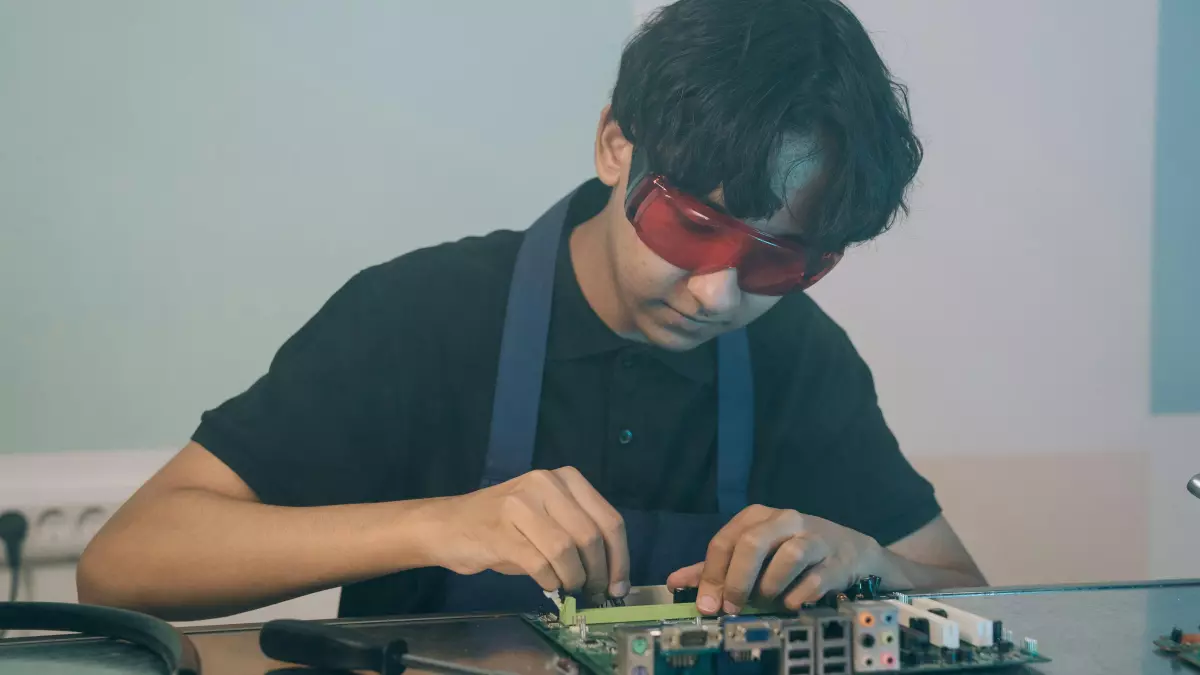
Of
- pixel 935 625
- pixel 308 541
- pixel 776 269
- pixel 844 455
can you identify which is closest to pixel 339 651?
pixel 308 541

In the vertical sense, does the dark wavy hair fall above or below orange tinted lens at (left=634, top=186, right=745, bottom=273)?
above

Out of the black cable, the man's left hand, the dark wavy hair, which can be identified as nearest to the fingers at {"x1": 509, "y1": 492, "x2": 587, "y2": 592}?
the man's left hand

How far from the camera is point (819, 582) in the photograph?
1.27 metres

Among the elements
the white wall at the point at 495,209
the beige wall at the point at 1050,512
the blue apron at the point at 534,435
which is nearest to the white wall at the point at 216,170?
the white wall at the point at 495,209

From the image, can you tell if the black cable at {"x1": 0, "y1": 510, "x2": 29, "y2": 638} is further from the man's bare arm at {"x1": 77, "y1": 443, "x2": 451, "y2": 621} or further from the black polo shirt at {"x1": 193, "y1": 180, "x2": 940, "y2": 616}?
the black polo shirt at {"x1": 193, "y1": 180, "x2": 940, "y2": 616}

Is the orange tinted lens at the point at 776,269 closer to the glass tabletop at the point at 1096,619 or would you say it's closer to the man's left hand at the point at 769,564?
the man's left hand at the point at 769,564

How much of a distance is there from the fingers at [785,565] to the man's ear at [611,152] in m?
0.63

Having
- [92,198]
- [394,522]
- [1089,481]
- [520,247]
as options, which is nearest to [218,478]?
[394,522]

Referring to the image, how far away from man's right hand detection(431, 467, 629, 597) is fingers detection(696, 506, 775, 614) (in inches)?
3.6

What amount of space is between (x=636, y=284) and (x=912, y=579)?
0.62 meters

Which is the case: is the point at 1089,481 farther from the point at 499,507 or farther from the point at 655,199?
the point at 499,507

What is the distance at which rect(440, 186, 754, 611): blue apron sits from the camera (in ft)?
5.03

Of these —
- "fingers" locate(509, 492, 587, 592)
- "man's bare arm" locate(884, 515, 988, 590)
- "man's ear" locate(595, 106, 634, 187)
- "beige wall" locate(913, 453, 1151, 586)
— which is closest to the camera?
"fingers" locate(509, 492, 587, 592)

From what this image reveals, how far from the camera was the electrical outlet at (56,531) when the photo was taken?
150cm
